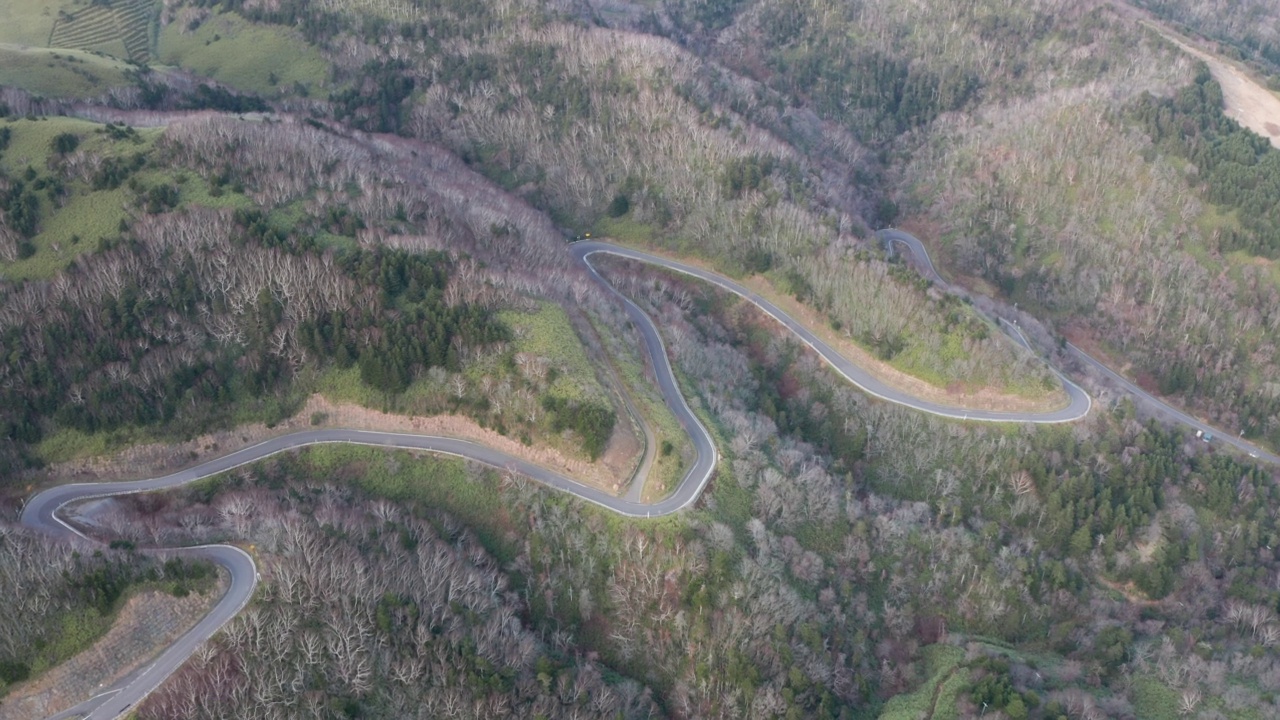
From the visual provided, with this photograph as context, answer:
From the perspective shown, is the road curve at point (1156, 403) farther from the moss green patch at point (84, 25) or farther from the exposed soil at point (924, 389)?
the moss green patch at point (84, 25)

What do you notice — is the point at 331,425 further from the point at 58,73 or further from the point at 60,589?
the point at 58,73

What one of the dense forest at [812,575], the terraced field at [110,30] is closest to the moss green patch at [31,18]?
the terraced field at [110,30]

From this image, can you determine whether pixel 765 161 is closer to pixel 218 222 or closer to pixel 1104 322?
pixel 1104 322

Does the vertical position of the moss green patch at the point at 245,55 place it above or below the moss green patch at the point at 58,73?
above

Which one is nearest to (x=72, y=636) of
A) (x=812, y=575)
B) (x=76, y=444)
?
(x=76, y=444)

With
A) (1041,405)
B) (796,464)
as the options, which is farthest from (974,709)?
(1041,405)

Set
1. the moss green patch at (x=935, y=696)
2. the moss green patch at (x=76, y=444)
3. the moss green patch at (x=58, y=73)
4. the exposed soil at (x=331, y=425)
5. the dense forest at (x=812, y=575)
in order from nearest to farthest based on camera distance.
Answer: the dense forest at (x=812, y=575) → the moss green patch at (x=935, y=696) → the moss green patch at (x=76, y=444) → the exposed soil at (x=331, y=425) → the moss green patch at (x=58, y=73)

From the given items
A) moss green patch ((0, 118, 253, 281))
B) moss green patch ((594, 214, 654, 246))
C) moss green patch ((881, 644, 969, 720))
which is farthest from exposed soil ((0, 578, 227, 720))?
moss green patch ((594, 214, 654, 246))
